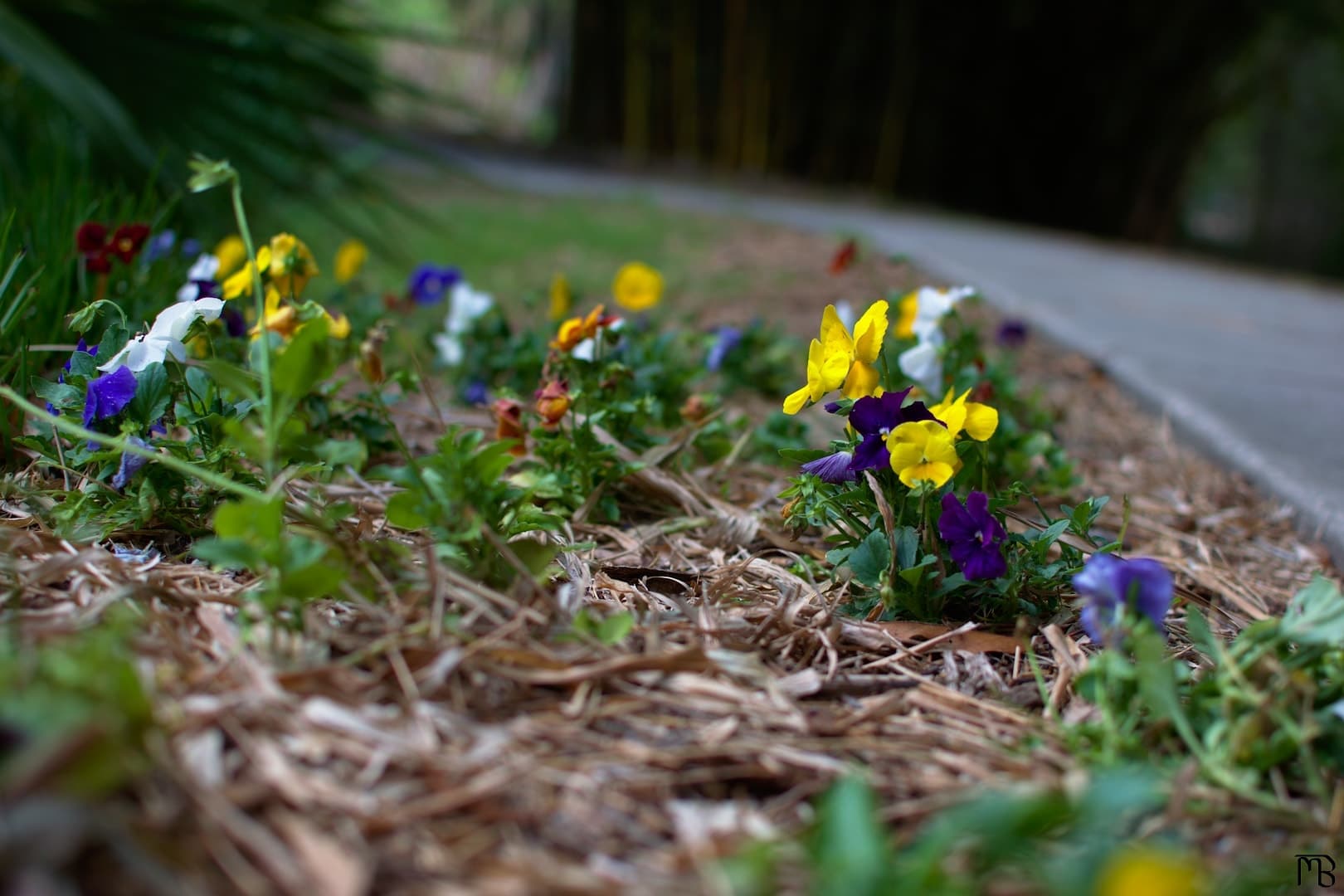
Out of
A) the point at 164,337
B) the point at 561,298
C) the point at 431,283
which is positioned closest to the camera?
the point at 164,337

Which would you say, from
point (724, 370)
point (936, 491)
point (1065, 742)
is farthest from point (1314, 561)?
point (724, 370)

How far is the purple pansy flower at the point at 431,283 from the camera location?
2.00 meters

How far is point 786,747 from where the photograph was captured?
77cm

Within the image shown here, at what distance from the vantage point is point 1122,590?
0.85 meters

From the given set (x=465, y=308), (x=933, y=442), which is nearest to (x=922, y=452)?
(x=933, y=442)

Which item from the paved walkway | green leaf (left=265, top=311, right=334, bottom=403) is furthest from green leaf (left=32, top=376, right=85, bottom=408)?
the paved walkway

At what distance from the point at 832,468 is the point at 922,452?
0.33ft

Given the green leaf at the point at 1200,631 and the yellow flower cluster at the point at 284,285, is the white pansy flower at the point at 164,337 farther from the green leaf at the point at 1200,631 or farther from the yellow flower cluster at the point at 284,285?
the green leaf at the point at 1200,631

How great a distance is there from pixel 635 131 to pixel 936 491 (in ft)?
25.9

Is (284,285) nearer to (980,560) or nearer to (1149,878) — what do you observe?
(980,560)

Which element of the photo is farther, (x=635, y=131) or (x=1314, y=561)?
(x=635, y=131)

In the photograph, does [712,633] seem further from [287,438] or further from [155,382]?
[155,382]

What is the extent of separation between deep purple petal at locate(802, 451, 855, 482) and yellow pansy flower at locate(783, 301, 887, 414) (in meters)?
0.06

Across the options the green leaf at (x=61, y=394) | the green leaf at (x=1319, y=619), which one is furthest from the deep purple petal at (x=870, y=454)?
the green leaf at (x=61, y=394)
